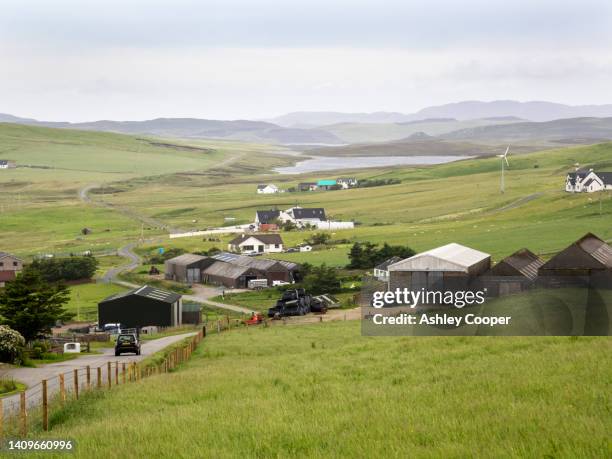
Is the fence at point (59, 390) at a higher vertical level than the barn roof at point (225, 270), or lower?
higher

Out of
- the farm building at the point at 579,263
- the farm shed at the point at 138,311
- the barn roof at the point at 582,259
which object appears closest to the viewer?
the farm building at the point at 579,263

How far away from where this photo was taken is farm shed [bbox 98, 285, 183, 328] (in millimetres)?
55062

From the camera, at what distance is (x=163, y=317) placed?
181 ft

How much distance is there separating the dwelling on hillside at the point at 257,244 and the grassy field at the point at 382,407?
76569 mm

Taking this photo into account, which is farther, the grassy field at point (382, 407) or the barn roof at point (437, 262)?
the barn roof at point (437, 262)

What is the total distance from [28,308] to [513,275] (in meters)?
25.0

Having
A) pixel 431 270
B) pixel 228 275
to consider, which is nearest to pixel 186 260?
pixel 228 275

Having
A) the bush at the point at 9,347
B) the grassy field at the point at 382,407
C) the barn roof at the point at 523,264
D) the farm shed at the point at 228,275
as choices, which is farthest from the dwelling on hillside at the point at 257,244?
the grassy field at the point at 382,407

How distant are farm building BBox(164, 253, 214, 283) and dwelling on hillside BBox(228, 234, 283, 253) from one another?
1655cm

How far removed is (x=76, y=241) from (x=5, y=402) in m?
98.7

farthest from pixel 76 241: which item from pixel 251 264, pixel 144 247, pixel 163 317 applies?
pixel 163 317

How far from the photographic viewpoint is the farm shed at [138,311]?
55.1 m

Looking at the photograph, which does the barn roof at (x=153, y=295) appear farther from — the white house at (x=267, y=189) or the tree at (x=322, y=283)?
the white house at (x=267, y=189)

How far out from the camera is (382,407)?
13680 millimetres
